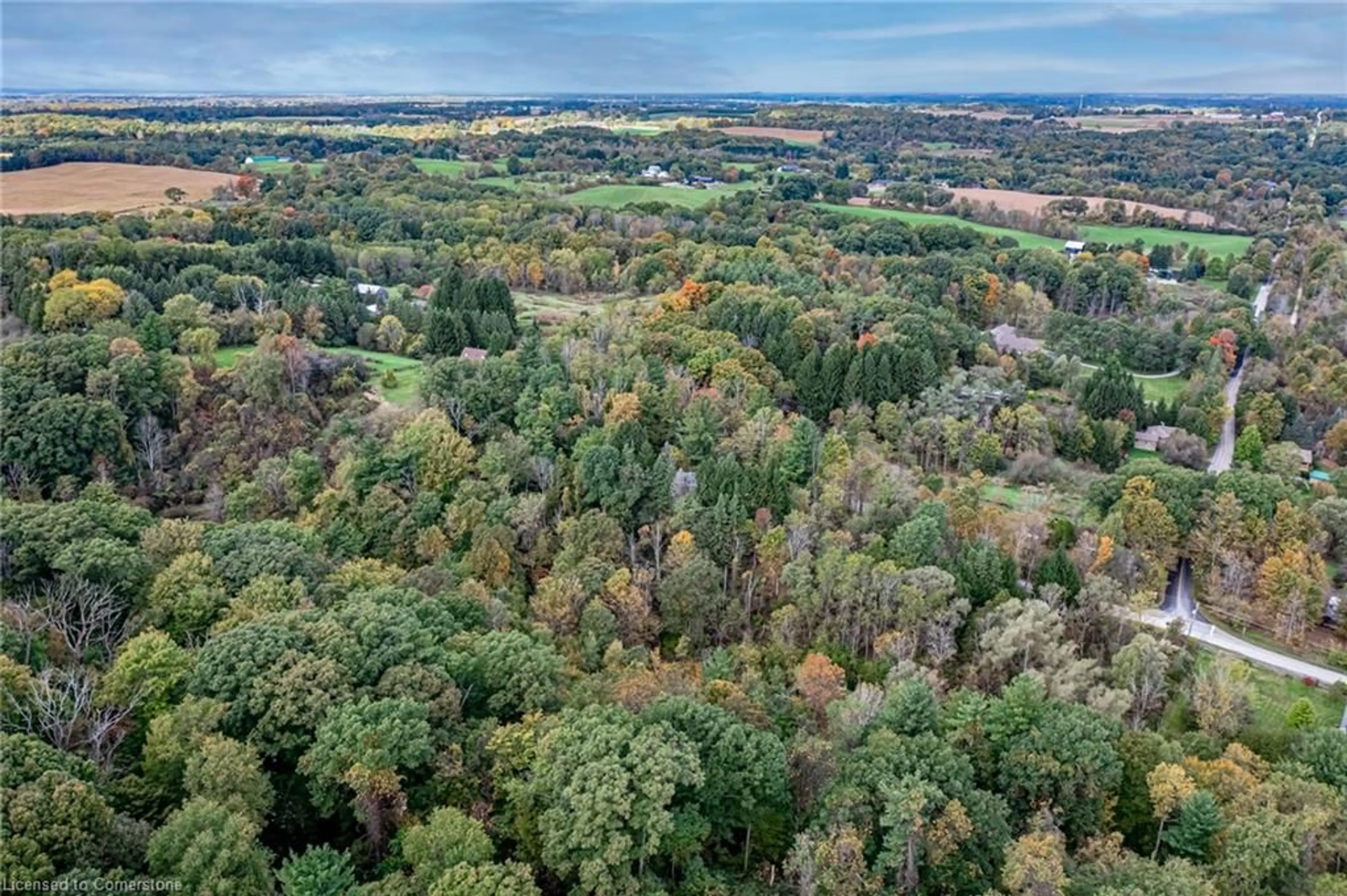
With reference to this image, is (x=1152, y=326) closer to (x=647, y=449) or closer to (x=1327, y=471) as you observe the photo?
(x=1327, y=471)

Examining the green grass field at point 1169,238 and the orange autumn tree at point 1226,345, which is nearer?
the orange autumn tree at point 1226,345

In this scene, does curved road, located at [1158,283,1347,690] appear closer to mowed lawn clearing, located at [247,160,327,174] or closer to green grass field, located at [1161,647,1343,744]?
green grass field, located at [1161,647,1343,744]

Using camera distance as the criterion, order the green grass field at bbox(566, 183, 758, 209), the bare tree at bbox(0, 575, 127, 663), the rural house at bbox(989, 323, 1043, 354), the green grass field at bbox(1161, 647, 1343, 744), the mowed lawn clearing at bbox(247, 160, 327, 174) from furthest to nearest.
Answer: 1. the mowed lawn clearing at bbox(247, 160, 327, 174)
2. the green grass field at bbox(566, 183, 758, 209)
3. the rural house at bbox(989, 323, 1043, 354)
4. the green grass field at bbox(1161, 647, 1343, 744)
5. the bare tree at bbox(0, 575, 127, 663)

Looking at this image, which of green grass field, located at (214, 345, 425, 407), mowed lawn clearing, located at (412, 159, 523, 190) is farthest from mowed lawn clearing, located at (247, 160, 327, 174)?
green grass field, located at (214, 345, 425, 407)

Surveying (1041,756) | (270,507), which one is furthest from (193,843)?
(270,507)

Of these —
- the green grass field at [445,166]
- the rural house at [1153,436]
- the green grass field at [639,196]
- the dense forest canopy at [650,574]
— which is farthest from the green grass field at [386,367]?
the green grass field at [445,166]

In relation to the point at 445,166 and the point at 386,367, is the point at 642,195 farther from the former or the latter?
the point at 386,367

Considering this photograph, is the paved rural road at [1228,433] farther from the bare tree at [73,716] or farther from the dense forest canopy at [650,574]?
the bare tree at [73,716]
